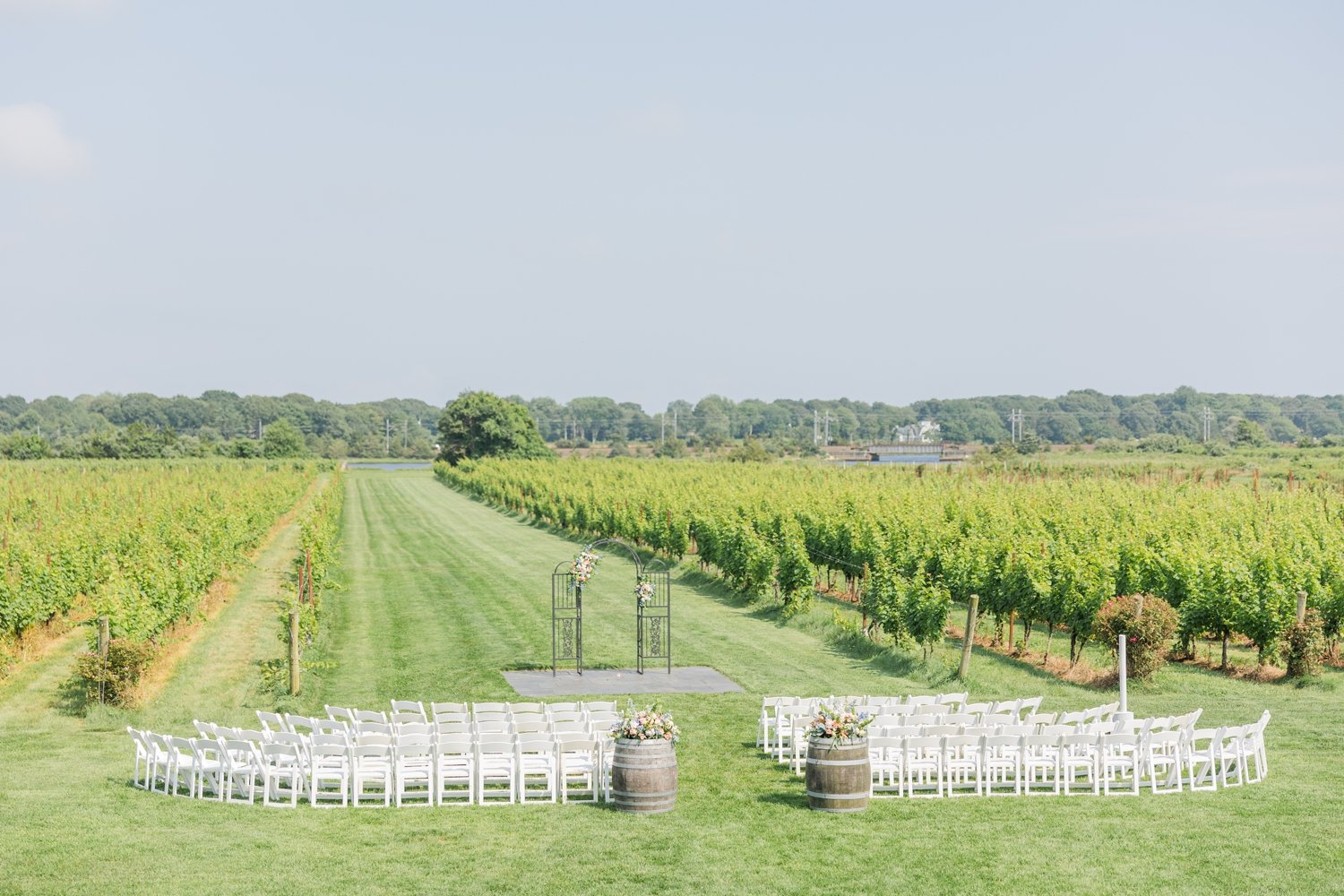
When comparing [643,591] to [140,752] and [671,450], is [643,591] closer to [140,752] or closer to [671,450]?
[140,752]

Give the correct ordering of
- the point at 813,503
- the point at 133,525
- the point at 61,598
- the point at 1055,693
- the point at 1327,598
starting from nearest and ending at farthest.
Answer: the point at 1055,693, the point at 1327,598, the point at 61,598, the point at 133,525, the point at 813,503

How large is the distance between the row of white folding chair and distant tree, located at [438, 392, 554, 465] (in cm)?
10080

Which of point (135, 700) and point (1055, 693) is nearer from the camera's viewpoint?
point (135, 700)

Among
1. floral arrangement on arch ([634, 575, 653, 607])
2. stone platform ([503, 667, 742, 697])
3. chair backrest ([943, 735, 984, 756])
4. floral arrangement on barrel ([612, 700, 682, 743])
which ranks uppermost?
floral arrangement on arch ([634, 575, 653, 607])

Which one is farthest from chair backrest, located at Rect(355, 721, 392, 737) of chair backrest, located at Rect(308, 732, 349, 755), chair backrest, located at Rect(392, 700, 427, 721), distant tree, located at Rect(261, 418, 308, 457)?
distant tree, located at Rect(261, 418, 308, 457)

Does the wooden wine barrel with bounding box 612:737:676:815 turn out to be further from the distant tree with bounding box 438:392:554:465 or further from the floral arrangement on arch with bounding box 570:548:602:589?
the distant tree with bounding box 438:392:554:465

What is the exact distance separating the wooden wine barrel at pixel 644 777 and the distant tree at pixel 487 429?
333 ft

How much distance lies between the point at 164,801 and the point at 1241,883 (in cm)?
1120

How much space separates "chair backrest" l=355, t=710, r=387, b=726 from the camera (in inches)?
668

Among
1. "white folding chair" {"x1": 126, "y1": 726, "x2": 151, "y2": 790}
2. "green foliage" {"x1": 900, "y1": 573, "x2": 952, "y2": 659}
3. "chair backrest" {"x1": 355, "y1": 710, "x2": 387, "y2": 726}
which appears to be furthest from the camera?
"green foliage" {"x1": 900, "y1": 573, "x2": 952, "y2": 659}

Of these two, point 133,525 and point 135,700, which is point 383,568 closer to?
point 133,525

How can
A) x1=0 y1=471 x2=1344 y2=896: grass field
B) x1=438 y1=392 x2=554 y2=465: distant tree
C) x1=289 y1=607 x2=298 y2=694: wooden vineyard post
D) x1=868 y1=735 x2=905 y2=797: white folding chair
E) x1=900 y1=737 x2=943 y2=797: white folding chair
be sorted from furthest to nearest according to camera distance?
x1=438 y1=392 x2=554 y2=465: distant tree → x1=289 y1=607 x2=298 y2=694: wooden vineyard post → x1=868 y1=735 x2=905 y2=797: white folding chair → x1=900 y1=737 x2=943 y2=797: white folding chair → x1=0 y1=471 x2=1344 y2=896: grass field

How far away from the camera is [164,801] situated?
48.9 ft

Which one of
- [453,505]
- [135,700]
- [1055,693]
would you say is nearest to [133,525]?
[135,700]
